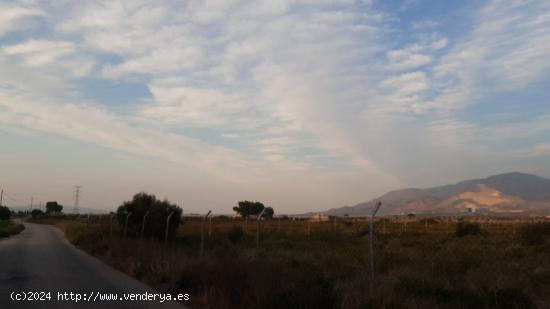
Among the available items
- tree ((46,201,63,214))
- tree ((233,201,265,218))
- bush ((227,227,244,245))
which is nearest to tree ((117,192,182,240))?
bush ((227,227,244,245))

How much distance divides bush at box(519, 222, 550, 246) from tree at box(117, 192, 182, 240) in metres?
20.1

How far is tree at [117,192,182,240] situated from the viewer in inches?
1303

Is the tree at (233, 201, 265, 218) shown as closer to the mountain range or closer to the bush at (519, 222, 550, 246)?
the mountain range

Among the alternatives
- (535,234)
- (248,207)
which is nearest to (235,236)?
(535,234)

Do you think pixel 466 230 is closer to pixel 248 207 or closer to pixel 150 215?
pixel 150 215

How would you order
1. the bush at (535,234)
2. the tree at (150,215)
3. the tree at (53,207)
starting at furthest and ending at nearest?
the tree at (53,207)
the tree at (150,215)
the bush at (535,234)

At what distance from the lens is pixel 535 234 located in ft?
80.9

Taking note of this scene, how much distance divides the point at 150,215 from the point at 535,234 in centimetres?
2209

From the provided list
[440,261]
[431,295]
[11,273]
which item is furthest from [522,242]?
[11,273]

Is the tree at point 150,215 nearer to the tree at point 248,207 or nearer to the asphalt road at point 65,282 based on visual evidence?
the asphalt road at point 65,282

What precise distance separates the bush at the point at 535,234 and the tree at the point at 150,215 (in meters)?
20.1

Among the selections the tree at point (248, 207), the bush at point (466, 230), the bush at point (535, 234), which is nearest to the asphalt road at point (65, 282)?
the bush at point (535, 234)

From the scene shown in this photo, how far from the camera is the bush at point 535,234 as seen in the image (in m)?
23.8

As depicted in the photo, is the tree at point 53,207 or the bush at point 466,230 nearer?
the bush at point 466,230
